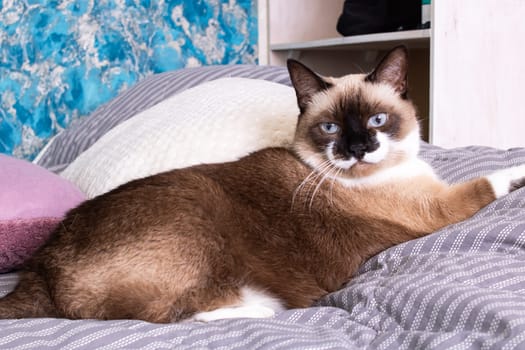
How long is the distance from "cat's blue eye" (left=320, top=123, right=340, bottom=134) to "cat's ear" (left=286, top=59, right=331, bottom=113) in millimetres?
119

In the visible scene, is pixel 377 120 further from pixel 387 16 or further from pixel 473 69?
pixel 387 16

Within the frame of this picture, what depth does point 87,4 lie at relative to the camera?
265 centimetres

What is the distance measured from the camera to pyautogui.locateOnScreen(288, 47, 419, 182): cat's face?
4.36 feet

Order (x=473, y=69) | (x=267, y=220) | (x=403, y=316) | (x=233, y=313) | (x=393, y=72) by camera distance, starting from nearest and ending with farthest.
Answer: (x=403, y=316), (x=233, y=313), (x=267, y=220), (x=393, y=72), (x=473, y=69)

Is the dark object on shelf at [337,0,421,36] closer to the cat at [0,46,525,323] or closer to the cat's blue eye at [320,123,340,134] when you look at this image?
the cat at [0,46,525,323]

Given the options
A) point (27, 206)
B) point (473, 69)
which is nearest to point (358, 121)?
point (27, 206)

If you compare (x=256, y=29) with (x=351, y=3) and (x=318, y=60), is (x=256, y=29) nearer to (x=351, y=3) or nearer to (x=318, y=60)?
(x=318, y=60)

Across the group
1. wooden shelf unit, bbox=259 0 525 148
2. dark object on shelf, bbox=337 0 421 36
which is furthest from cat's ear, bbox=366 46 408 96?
dark object on shelf, bbox=337 0 421 36

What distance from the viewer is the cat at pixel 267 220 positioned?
44.3 inches

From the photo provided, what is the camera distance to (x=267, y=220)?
129 cm

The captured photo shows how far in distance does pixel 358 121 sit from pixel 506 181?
33 centimetres

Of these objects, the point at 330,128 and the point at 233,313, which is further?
the point at 330,128

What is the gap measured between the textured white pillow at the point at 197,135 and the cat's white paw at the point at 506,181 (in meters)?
0.51

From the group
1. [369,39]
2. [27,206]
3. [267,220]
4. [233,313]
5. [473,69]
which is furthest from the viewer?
[369,39]
